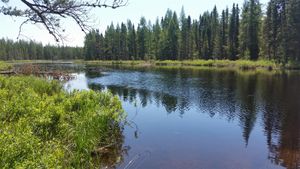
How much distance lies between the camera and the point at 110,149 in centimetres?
1290

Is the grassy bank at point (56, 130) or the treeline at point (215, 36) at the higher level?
the treeline at point (215, 36)

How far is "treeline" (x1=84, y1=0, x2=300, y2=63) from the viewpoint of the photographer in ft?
213

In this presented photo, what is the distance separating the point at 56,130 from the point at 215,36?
8813 cm

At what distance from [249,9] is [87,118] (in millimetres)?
73054

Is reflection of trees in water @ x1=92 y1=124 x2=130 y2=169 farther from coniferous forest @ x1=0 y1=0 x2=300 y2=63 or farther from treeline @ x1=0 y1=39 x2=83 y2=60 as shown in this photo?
treeline @ x1=0 y1=39 x2=83 y2=60

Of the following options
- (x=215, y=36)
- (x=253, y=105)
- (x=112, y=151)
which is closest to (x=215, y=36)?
(x=215, y=36)

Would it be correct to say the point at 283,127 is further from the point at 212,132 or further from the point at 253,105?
the point at 253,105

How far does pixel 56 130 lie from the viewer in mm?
10781

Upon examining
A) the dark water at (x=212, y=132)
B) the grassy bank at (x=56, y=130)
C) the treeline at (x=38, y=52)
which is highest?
the treeline at (x=38, y=52)

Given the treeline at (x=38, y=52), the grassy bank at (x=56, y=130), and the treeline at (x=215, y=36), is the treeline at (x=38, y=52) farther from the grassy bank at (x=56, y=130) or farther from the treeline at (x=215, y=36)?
the grassy bank at (x=56, y=130)

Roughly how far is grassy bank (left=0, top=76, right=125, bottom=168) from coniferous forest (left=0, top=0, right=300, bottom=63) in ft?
78.8

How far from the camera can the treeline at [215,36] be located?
2562 inches

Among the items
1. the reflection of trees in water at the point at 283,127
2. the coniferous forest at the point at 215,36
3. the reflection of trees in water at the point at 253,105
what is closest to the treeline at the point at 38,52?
the coniferous forest at the point at 215,36

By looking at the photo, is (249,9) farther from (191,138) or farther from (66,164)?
(66,164)
